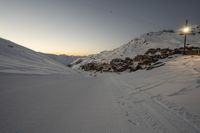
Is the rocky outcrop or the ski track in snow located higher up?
the rocky outcrop

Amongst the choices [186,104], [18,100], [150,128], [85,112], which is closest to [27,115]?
[18,100]

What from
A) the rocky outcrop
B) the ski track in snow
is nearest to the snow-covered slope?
the ski track in snow

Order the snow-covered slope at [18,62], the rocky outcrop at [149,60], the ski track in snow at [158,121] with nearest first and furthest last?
the ski track in snow at [158,121]
the snow-covered slope at [18,62]
the rocky outcrop at [149,60]

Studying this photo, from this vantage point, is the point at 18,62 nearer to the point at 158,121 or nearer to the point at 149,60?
the point at 158,121

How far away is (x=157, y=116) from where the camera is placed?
6676 mm

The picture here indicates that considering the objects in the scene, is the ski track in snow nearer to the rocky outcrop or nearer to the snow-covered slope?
the snow-covered slope

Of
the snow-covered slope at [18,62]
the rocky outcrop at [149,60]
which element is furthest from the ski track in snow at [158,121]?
the rocky outcrop at [149,60]

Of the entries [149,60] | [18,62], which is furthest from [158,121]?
[149,60]

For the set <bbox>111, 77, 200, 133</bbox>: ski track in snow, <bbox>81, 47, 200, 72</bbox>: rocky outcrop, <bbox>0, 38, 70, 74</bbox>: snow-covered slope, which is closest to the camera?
<bbox>111, 77, 200, 133</bbox>: ski track in snow

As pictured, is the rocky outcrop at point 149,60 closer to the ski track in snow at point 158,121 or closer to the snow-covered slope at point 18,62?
the snow-covered slope at point 18,62

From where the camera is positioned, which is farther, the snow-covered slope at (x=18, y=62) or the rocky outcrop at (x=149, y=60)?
the rocky outcrop at (x=149, y=60)

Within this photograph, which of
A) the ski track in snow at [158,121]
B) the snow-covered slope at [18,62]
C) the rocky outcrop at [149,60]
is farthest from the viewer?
the rocky outcrop at [149,60]

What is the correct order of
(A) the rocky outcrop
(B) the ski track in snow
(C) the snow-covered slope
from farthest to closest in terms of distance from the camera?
(A) the rocky outcrop < (C) the snow-covered slope < (B) the ski track in snow

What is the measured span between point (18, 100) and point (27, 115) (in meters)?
1.77
